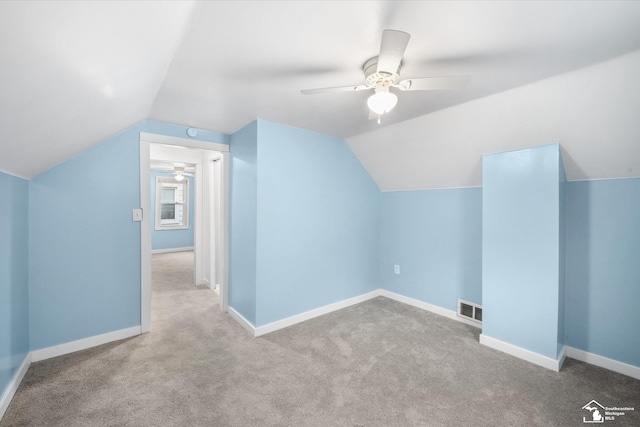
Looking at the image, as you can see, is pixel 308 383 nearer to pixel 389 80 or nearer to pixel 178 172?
pixel 389 80

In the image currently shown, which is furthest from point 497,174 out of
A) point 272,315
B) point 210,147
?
point 210,147

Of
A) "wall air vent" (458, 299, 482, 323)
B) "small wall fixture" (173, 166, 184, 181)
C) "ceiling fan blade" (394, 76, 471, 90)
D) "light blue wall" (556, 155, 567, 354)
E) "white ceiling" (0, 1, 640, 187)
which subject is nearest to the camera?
"white ceiling" (0, 1, 640, 187)

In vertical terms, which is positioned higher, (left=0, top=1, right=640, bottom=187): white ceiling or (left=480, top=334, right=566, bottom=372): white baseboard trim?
(left=0, top=1, right=640, bottom=187): white ceiling

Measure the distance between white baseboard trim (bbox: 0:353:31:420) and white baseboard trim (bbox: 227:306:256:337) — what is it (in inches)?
65.5

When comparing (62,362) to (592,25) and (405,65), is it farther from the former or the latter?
(592,25)

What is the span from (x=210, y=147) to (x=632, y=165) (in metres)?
3.86

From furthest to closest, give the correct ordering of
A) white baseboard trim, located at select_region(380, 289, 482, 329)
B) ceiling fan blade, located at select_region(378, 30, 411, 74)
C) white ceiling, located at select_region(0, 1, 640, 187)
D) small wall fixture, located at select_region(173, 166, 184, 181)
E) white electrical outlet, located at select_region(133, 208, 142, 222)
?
small wall fixture, located at select_region(173, 166, 184, 181)
white baseboard trim, located at select_region(380, 289, 482, 329)
white electrical outlet, located at select_region(133, 208, 142, 222)
ceiling fan blade, located at select_region(378, 30, 411, 74)
white ceiling, located at select_region(0, 1, 640, 187)

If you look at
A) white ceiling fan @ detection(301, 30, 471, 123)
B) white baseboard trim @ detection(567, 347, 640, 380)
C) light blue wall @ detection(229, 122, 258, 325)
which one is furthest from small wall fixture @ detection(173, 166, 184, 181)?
white baseboard trim @ detection(567, 347, 640, 380)

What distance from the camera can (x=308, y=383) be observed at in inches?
78.3

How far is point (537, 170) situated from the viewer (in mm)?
2217

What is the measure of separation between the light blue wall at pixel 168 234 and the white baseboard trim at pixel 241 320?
17.3 ft

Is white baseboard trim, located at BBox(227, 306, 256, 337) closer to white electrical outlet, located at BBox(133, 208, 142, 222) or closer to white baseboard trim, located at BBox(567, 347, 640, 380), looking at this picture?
white electrical outlet, located at BBox(133, 208, 142, 222)

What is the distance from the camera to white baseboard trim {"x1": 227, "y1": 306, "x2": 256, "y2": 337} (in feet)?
8.99

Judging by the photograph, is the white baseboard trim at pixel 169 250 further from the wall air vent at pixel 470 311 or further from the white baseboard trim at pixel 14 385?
the wall air vent at pixel 470 311
